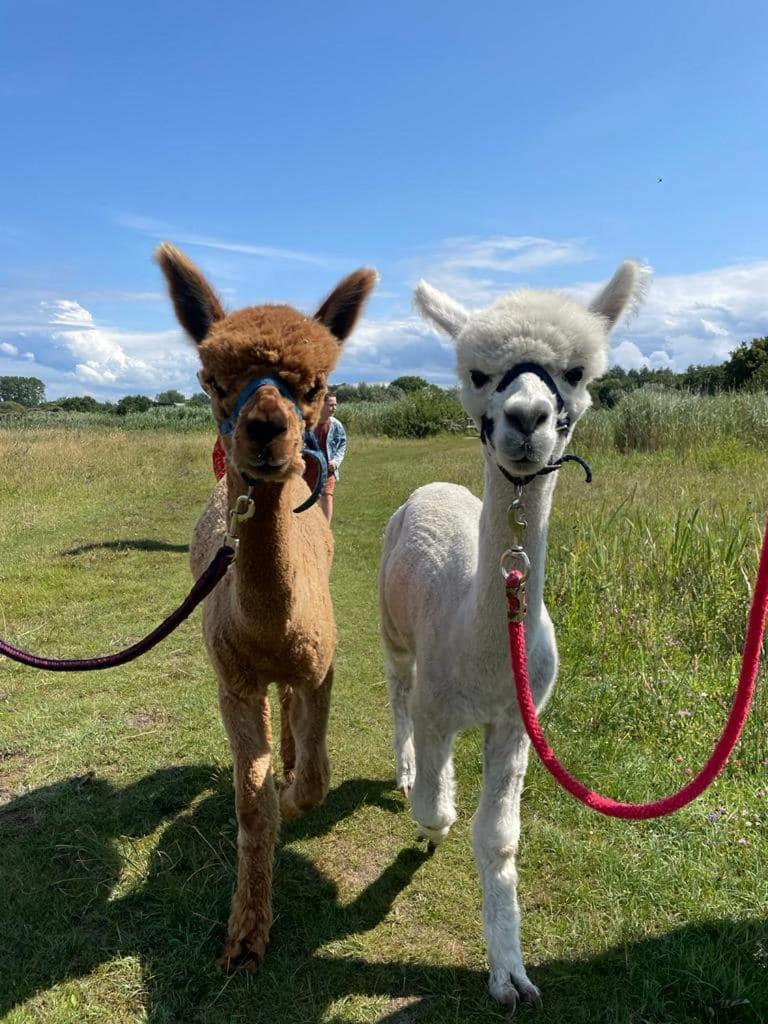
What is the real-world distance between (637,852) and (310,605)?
157 centimetres

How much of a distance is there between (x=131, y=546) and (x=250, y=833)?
20.4 ft

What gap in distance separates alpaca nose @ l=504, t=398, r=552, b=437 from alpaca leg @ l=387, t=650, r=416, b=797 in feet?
5.70

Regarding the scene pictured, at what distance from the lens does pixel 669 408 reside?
1439cm

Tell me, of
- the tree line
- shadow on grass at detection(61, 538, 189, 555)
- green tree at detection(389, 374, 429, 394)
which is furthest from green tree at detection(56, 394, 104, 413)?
shadow on grass at detection(61, 538, 189, 555)

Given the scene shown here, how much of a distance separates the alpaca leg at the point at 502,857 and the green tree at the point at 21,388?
278 feet

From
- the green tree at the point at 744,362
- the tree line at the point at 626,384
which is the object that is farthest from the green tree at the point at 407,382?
the green tree at the point at 744,362

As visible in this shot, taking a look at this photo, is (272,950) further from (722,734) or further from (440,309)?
(440,309)

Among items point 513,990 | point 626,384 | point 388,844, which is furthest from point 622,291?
point 626,384

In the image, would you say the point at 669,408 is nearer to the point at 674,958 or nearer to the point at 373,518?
the point at 373,518

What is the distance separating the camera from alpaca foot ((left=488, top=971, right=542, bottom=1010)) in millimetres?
1998

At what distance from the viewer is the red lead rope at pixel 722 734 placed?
→ 160cm

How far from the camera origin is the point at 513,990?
2004 mm

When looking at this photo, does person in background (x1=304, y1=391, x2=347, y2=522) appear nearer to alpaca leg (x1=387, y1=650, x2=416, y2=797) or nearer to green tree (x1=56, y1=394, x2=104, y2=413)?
alpaca leg (x1=387, y1=650, x2=416, y2=797)

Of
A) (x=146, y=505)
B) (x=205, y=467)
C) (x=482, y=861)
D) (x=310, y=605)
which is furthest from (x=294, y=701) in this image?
(x=205, y=467)
